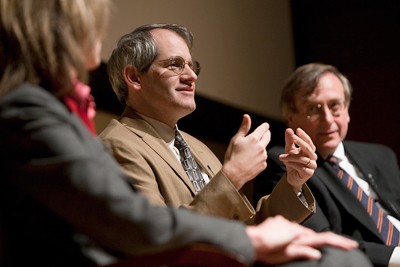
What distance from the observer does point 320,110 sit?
3.16 metres

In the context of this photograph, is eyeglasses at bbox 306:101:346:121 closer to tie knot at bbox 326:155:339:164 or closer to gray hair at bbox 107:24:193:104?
tie knot at bbox 326:155:339:164

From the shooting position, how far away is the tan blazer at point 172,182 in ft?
6.89

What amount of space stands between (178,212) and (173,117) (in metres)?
1.26

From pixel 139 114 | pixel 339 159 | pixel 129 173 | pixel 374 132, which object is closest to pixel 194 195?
pixel 129 173

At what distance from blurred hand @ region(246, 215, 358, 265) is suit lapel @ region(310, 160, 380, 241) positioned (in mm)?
1535

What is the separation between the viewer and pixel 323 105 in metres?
3.15

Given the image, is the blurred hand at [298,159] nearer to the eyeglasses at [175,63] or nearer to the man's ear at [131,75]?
the eyeglasses at [175,63]

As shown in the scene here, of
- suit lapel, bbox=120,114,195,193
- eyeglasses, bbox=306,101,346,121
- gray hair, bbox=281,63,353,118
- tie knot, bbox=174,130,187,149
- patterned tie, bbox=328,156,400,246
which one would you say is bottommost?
patterned tie, bbox=328,156,400,246

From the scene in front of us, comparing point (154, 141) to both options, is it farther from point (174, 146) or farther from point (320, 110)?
point (320, 110)

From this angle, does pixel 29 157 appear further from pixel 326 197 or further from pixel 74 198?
pixel 326 197

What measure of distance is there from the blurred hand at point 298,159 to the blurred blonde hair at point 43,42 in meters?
1.09

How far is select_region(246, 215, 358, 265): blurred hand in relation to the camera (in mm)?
1309

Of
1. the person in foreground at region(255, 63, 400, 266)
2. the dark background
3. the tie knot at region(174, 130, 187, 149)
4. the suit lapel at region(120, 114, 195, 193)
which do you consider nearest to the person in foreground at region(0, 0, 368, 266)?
the suit lapel at region(120, 114, 195, 193)

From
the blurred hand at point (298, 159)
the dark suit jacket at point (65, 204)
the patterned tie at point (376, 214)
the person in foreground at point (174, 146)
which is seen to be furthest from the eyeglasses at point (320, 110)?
the dark suit jacket at point (65, 204)
